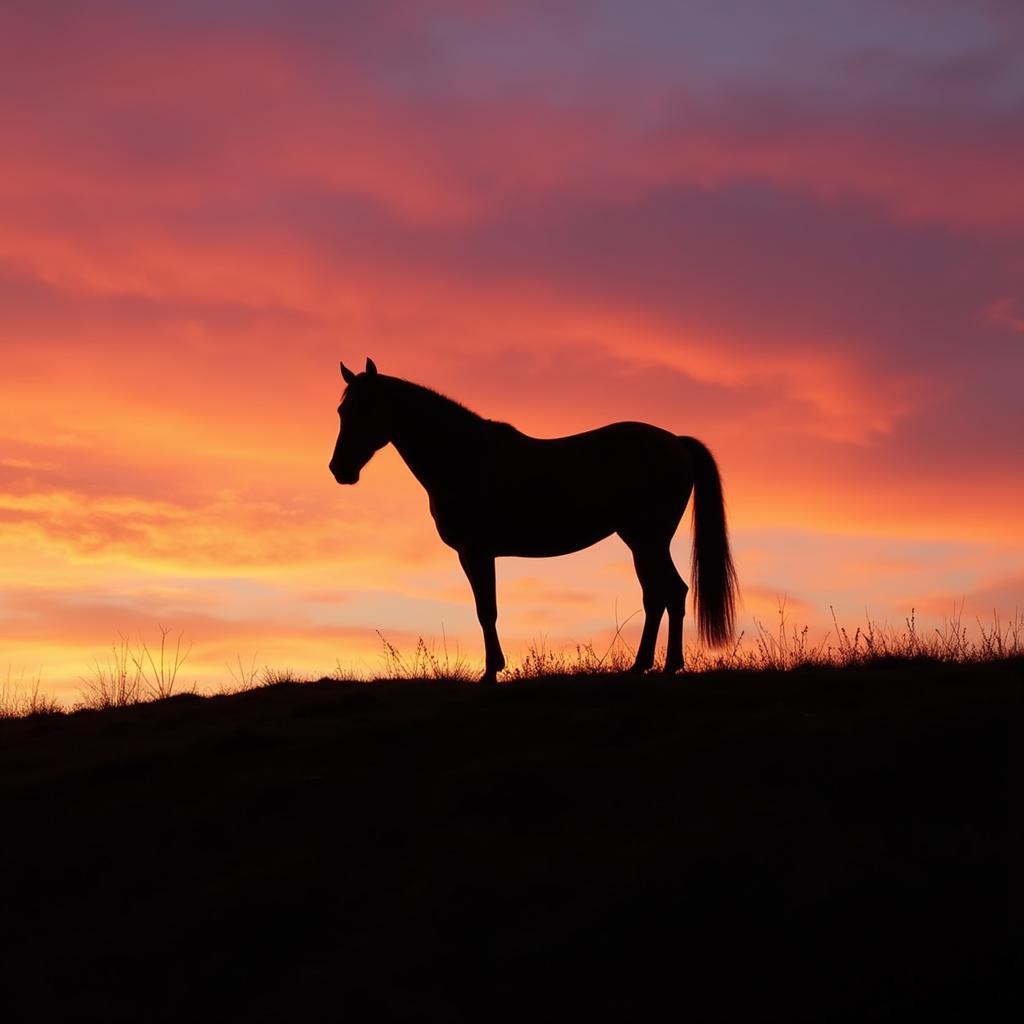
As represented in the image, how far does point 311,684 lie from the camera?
13.5 meters

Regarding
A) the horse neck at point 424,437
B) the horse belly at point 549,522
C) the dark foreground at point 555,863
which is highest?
the horse neck at point 424,437

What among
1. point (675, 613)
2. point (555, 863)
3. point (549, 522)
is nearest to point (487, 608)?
point (549, 522)

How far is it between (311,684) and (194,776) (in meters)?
4.10

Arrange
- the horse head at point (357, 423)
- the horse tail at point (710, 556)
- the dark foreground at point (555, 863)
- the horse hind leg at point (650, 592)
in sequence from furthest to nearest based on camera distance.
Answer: the horse tail at point (710, 556), the horse hind leg at point (650, 592), the horse head at point (357, 423), the dark foreground at point (555, 863)

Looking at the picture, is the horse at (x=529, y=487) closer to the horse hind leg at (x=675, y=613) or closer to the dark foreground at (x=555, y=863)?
the horse hind leg at (x=675, y=613)

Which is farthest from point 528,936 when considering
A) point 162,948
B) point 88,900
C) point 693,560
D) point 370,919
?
point 693,560

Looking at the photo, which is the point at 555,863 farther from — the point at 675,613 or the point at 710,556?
the point at 710,556

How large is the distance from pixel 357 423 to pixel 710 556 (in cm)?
391

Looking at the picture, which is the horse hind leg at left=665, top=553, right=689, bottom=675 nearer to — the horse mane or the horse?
the horse

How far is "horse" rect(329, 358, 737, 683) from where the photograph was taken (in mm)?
11648

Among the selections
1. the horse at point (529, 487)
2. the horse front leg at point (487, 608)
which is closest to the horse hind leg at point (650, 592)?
the horse at point (529, 487)

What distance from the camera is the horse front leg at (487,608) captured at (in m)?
11.6

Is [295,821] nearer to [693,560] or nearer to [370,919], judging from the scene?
[370,919]

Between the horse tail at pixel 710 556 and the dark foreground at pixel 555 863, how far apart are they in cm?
242
